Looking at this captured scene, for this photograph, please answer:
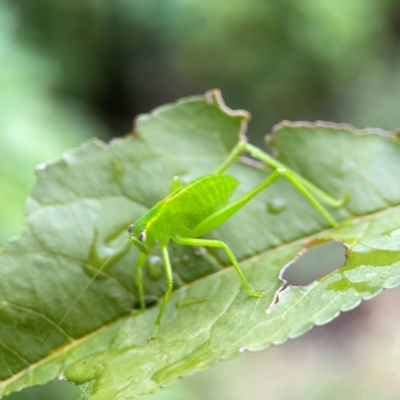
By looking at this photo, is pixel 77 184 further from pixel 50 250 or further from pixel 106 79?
pixel 106 79

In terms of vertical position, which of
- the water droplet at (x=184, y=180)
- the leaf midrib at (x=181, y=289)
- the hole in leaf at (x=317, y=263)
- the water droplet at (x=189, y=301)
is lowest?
the hole in leaf at (x=317, y=263)

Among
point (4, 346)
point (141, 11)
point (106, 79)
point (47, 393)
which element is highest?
point (141, 11)

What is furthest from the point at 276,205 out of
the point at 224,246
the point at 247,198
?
the point at 224,246

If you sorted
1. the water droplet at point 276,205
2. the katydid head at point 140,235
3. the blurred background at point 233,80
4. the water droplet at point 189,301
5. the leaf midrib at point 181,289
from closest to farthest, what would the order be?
the leaf midrib at point 181,289 < the water droplet at point 189,301 < the katydid head at point 140,235 < the water droplet at point 276,205 < the blurred background at point 233,80

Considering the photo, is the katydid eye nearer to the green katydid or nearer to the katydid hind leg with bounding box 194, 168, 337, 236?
the green katydid

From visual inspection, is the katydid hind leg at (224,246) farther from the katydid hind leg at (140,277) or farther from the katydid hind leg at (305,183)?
the katydid hind leg at (305,183)

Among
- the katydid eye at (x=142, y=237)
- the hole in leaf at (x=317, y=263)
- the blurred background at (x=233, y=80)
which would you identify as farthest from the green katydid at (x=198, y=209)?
the hole in leaf at (x=317, y=263)

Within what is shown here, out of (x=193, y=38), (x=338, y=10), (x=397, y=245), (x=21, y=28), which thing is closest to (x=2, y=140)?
(x=21, y=28)
